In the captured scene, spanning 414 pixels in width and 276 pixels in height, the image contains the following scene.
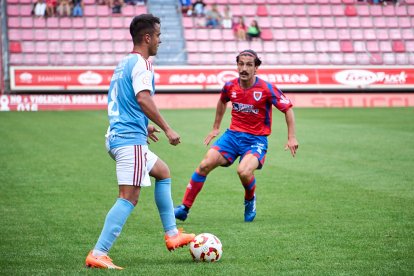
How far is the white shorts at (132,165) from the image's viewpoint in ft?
20.8

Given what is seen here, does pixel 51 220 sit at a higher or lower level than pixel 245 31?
lower

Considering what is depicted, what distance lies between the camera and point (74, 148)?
55.5 ft

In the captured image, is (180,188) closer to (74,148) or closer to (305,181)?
(305,181)

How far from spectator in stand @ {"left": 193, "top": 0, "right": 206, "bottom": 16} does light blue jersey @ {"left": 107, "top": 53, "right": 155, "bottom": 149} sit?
29.2m

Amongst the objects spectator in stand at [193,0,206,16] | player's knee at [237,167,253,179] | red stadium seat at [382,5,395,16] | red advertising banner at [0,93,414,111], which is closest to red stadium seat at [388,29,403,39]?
red stadium seat at [382,5,395,16]

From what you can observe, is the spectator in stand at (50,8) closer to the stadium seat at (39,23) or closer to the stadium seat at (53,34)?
the stadium seat at (39,23)

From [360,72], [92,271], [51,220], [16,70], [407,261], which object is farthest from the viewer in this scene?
[360,72]

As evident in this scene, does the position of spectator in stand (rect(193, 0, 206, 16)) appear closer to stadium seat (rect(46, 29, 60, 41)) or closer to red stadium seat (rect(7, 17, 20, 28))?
stadium seat (rect(46, 29, 60, 41))

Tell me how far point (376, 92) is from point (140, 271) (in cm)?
2767

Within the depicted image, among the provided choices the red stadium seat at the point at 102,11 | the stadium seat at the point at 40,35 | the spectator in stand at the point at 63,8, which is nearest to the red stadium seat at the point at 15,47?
the stadium seat at the point at 40,35

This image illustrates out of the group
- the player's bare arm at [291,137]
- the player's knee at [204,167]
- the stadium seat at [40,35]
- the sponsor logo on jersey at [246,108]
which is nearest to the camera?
the player's bare arm at [291,137]

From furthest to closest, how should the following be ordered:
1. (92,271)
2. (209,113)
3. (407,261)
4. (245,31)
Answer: (245,31), (209,113), (407,261), (92,271)

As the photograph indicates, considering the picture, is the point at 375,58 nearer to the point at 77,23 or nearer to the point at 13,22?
the point at 77,23

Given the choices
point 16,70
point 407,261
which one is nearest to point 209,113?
point 16,70
